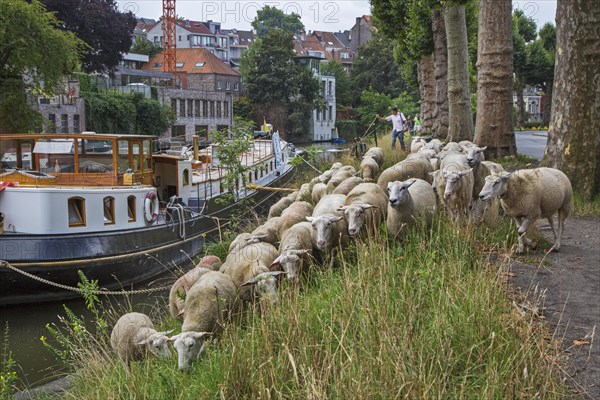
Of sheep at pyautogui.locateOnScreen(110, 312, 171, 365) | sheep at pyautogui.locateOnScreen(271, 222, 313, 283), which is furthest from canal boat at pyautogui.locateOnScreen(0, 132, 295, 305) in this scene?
sheep at pyautogui.locateOnScreen(271, 222, 313, 283)

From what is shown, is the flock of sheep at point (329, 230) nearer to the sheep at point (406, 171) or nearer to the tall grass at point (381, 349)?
the tall grass at point (381, 349)

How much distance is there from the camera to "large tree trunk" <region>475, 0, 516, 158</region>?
1614 cm

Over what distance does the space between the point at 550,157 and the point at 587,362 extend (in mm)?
7662

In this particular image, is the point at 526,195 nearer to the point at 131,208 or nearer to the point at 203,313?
the point at 203,313

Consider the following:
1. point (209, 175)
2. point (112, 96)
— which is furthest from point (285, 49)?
point (209, 175)

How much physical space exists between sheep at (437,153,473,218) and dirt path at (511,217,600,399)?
1.14 m

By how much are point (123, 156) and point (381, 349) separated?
14.8 meters

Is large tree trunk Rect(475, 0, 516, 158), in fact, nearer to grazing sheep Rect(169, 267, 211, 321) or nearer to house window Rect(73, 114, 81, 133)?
grazing sheep Rect(169, 267, 211, 321)

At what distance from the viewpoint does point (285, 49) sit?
242 feet

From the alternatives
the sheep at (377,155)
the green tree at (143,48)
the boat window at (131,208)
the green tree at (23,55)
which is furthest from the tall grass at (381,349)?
the green tree at (143,48)

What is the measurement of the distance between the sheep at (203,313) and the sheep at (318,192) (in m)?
6.20

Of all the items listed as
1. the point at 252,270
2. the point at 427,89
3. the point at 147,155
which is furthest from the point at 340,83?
the point at 252,270

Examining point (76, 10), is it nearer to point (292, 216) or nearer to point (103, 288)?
point (103, 288)

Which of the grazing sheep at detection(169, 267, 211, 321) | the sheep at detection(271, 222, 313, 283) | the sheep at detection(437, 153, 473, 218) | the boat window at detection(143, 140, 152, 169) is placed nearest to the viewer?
the sheep at detection(271, 222, 313, 283)
